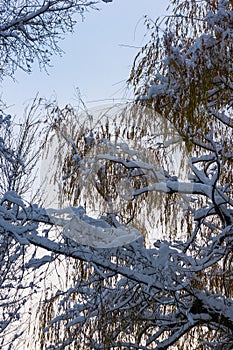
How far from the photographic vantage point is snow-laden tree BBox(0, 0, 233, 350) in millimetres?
3000

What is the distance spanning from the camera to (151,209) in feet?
11.3

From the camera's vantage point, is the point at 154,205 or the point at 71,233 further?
the point at 154,205

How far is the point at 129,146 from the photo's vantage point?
3.51 m

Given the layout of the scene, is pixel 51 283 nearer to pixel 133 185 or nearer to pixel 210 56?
pixel 133 185

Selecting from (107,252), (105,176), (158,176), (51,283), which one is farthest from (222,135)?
(51,283)

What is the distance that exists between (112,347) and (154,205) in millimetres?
893

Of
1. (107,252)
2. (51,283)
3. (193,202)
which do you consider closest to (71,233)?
(107,252)

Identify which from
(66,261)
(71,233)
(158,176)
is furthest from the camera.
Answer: (158,176)

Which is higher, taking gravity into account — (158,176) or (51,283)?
(158,176)

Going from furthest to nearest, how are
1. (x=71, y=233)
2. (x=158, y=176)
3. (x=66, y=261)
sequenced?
(x=158, y=176), (x=66, y=261), (x=71, y=233)

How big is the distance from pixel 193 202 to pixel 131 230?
510 mm

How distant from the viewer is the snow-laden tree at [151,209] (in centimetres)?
300

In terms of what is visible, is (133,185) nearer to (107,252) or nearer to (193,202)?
(193,202)

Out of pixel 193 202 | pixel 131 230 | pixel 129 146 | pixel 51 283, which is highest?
pixel 129 146
